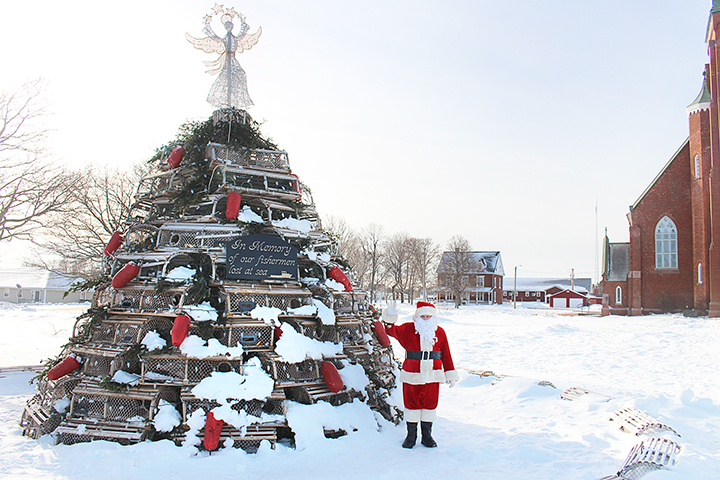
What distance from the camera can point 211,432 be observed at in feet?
20.3

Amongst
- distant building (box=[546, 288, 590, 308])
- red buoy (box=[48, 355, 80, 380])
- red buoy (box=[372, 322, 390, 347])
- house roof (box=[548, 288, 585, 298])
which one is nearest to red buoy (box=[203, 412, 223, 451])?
red buoy (box=[48, 355, 80, 380])

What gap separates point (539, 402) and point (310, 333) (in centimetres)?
554

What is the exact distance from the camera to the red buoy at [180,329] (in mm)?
6484

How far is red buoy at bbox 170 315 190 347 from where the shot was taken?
6.48 m

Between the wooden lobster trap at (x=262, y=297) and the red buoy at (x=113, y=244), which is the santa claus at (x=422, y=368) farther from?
the red buoy at (x=113, y=244)

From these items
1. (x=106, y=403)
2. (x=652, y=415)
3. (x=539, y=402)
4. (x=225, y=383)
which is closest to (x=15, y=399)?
(x=106, y=403)

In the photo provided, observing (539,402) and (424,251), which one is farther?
(424,251)

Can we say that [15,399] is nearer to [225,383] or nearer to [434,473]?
[225,383]

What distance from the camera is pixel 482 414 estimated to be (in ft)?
30.0

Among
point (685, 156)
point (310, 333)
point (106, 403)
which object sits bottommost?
point (106, 403)

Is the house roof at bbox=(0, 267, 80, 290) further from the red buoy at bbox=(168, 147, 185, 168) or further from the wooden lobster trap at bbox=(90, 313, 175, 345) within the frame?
the wooden lobster trap at bbox=(90, 313, 175, 345)

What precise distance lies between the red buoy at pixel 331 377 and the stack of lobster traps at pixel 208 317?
19 mm

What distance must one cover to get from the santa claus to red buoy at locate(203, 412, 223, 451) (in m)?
2.76

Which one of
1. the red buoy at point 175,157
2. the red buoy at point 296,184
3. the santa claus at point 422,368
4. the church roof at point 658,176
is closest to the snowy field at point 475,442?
the santa claus at point 422,368
